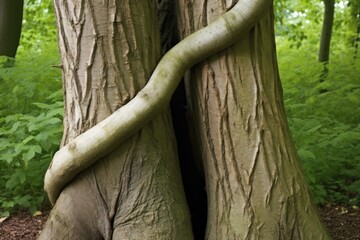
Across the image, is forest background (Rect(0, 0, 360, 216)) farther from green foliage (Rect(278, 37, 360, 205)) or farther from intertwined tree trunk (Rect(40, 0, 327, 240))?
intertwined tree trunk (Rect(40, 0, 327, 240))

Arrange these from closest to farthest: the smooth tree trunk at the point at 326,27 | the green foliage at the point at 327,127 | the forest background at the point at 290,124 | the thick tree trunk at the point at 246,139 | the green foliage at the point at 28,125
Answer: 1. the thick tree trunk at the point at 246,139
2. the green foliage at the point at 28,125
3. the forest background at the point at 290,124
4. the green foliage at the point at 327,127
5. the smooth tree trunk at the point at 326,27

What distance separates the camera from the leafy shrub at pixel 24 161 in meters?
4.04

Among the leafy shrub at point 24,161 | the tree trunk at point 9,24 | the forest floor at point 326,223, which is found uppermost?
the tree trunk at point 9,24

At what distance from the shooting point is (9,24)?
664 cm

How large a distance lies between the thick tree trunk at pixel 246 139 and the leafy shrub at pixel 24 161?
5.13 feet

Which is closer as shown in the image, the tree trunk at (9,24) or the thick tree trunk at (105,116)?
the thick tree trunk at (105,116)

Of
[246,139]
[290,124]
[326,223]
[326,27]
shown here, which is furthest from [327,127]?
[326,27]

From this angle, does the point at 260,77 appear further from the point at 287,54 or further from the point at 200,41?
the point at 287,54

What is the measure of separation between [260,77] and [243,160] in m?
0.47

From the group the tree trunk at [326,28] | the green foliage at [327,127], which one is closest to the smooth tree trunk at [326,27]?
the tree trunk at [326,28]

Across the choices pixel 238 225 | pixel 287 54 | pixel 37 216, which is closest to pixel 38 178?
pixel 37 216

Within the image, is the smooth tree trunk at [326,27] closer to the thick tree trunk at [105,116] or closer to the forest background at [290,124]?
the forest background at [290,124]

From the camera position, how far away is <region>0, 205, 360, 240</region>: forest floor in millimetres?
3775

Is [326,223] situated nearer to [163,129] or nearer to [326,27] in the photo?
[163,129]
